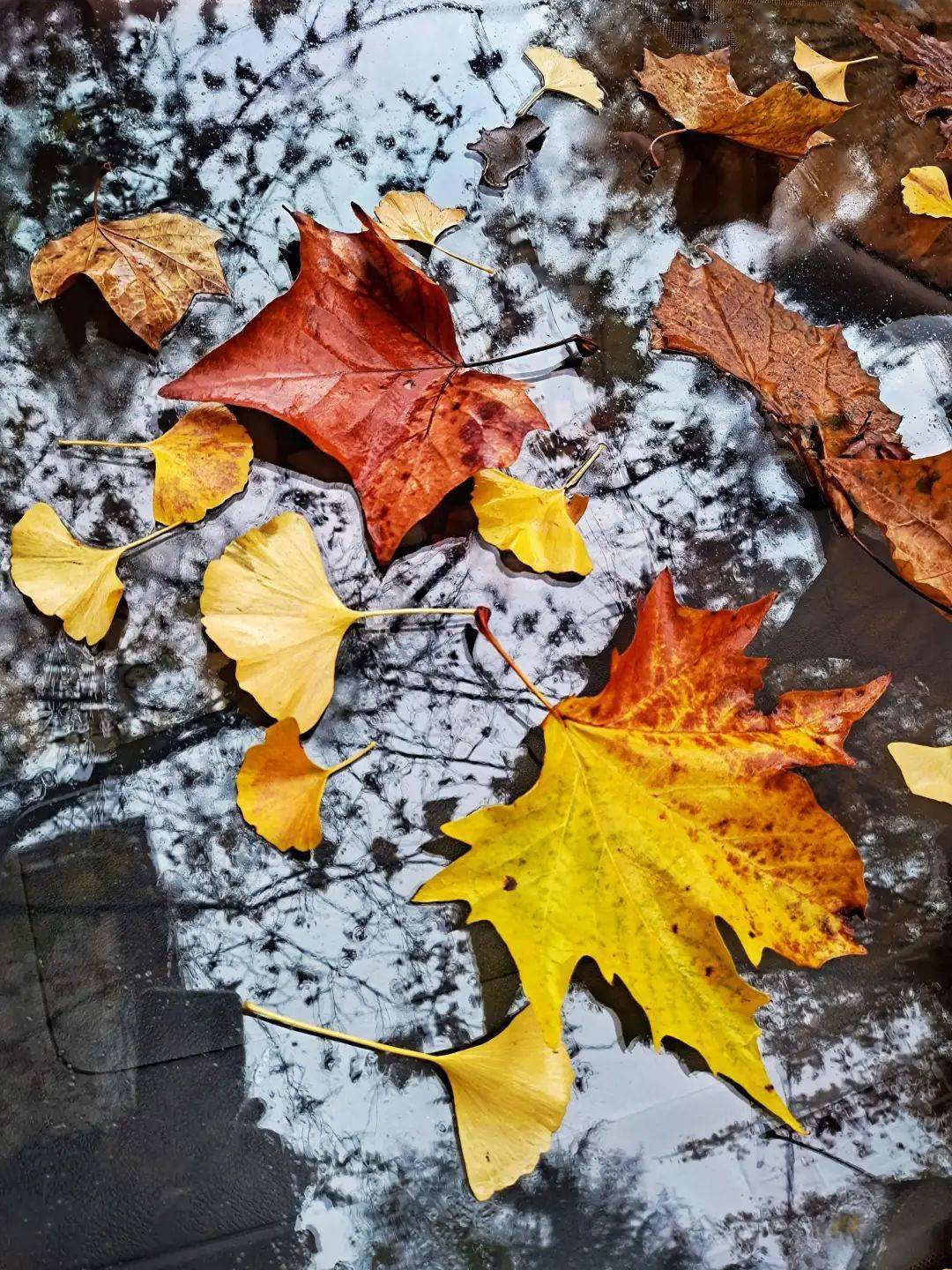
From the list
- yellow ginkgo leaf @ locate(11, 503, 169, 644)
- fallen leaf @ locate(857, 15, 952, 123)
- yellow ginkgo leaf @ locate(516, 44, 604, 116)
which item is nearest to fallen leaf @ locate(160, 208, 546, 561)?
yellow ginkgo leaf @ locate(11, 503, 169, 644)

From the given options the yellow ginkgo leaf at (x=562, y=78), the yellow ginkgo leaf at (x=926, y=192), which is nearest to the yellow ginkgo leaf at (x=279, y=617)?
the yellow ginkgo leaf at (x=562, y=78)

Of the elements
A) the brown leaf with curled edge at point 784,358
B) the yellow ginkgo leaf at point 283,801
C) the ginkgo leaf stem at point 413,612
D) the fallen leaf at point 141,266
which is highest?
the fallen leaf at point 141,266

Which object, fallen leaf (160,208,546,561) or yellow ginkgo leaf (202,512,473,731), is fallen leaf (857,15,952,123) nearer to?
fallen leaf (160,208,546,561)

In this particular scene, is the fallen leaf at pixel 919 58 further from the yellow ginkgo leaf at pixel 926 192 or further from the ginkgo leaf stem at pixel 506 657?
the ginkgo leaf stem at pixel 506 657

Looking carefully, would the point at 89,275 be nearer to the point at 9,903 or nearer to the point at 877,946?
the point at 9,903

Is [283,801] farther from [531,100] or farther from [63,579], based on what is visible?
[531,100]

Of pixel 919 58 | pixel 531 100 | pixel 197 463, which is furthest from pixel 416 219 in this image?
pixel 919 58
